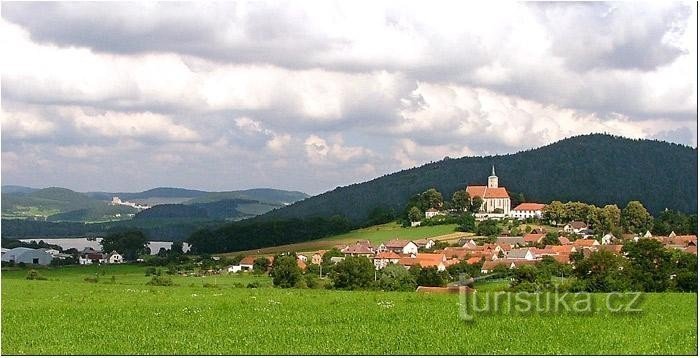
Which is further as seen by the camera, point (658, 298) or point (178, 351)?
point (658, 298)

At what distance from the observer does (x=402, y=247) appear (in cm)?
9212

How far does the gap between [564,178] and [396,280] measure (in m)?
128

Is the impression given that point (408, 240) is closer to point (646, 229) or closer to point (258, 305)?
point (646, 229)

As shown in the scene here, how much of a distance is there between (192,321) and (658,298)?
13.5m

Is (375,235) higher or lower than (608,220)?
lower

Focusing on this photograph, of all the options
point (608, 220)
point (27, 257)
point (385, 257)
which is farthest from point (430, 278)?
point (608, 220)

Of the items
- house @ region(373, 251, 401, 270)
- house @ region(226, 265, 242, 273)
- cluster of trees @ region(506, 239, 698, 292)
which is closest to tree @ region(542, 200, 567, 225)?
house @ region(373, 251, 401, 270)

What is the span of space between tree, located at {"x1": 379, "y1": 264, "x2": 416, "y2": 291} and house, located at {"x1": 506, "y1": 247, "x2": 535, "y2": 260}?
18.3 metres

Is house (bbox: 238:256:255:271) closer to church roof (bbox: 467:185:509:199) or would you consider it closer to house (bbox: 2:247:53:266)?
house (bbox: 2:247:53:266)

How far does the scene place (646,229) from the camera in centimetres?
10800

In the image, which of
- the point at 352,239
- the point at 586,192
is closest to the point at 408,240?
the point at 352,239

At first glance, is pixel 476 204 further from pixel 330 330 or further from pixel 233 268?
pixel 330 330

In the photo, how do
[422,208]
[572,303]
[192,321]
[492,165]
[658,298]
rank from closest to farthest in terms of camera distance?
[192,321] → [572,303] → [658,298] → [422,208] → [492,165]

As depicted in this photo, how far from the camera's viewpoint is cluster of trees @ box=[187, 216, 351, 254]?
10500 cm
